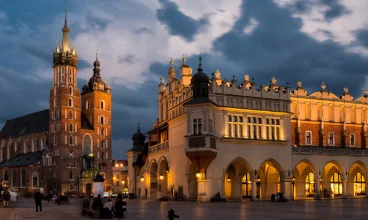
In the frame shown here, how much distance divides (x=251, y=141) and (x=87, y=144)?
86.0 meters

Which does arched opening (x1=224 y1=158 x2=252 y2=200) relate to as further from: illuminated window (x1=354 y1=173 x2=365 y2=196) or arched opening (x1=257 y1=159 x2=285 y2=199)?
illuminated window (x1=354 y1=173 x2=365 y2=196)

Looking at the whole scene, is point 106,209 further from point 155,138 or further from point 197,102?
point 155,138

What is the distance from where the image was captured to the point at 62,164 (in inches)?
4769

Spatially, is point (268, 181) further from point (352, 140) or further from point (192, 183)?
point (352, 140)

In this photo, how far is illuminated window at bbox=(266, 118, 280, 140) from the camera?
52781mm

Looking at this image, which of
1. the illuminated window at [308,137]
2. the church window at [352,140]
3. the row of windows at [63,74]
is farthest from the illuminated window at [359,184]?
the row of windows at [63,74]

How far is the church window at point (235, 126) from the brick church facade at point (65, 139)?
2689 inches

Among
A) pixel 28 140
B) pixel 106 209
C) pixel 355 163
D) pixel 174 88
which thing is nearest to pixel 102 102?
pixel 28 140

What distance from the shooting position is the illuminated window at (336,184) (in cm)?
6009

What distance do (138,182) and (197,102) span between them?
81.4 feet

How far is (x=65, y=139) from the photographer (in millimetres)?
122562

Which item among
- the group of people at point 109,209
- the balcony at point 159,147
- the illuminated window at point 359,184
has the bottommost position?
the illuminated window at point 359,184

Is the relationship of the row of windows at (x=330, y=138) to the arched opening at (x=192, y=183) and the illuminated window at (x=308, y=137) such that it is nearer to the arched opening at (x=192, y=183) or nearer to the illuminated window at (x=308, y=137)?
the illuminated window at (x=308, y=137)

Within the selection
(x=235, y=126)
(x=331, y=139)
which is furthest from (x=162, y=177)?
(x=331, y=139)
